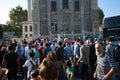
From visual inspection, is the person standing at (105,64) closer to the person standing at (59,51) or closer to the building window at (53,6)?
the person standing at (59,51)

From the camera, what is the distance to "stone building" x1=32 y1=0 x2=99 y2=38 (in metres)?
72.2

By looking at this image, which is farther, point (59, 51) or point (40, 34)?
point (40, 34)

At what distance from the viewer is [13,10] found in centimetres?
12406

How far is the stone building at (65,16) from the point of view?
7219cm

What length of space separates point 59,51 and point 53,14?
59450 millimetres

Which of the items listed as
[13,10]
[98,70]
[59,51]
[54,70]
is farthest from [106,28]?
[13,10]

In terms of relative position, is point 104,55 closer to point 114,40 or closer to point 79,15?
point 114,40

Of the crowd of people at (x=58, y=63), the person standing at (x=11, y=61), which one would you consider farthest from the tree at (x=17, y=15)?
the person standing at (x=11, y=61)

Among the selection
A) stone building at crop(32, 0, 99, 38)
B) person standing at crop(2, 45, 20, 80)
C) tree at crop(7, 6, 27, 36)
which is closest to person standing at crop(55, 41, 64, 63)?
person standing at crop(2, 45, 20, 80)

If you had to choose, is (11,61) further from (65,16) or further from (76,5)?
(76,5)

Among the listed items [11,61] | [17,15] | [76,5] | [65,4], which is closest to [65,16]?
[65,4]

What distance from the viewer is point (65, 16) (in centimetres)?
7300

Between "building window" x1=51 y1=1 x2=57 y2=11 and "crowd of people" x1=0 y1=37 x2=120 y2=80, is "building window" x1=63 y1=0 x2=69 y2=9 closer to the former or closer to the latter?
"building window" x1=51 y1=1 x2=57 y2=11

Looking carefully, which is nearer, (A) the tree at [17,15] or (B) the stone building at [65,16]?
(B) the stone building at [65,16]
